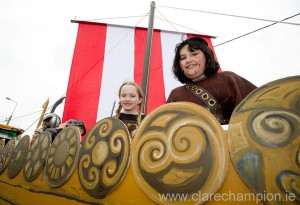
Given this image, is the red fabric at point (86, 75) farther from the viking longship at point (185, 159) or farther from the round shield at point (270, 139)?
the round shield at point (270, 139)

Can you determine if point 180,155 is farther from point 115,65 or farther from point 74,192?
point 115,65

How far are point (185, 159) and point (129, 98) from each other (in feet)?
3.56

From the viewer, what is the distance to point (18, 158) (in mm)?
1219

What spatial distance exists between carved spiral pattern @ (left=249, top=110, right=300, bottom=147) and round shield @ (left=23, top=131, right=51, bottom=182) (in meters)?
0.98

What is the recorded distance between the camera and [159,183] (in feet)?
1.75

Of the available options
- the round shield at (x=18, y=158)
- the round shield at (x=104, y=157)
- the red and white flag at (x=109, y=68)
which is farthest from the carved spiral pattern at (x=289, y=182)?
the red and white flag at (x=109, y=68)

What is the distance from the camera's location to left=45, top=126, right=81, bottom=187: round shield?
0.81 meters

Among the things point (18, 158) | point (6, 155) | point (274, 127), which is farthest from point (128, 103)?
point (274, 127)

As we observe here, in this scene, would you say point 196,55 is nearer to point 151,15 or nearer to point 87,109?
point 151,15

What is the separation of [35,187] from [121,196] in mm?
599

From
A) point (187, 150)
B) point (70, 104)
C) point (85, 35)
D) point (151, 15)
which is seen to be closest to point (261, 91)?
point (187, 150)

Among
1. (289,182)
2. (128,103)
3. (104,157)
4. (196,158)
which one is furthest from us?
(128,103)

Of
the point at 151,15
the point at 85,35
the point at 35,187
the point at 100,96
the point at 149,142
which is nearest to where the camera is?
the point at 149,142

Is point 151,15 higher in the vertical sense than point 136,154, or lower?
higher
